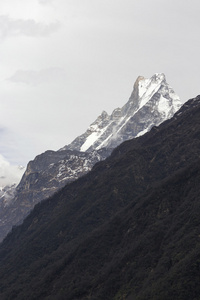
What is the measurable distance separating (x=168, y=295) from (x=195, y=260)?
18.8 metres

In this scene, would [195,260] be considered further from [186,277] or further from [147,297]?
[147,297]

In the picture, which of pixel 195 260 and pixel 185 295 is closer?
pixel 185 295

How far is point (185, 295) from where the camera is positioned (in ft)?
607

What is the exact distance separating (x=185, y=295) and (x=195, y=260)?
18.0 m

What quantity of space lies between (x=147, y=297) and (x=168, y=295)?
27.8 ft

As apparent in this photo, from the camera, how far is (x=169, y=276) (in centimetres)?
19900

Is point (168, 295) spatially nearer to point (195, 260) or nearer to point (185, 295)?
point (185, 295)

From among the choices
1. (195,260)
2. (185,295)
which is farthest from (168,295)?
(195,260)

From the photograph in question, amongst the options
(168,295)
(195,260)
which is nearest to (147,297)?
(168,295)

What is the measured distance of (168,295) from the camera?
189 meters

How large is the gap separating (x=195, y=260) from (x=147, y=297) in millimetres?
23407

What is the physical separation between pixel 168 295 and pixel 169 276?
36.7 ft

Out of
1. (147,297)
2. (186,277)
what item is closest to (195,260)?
(186,277)

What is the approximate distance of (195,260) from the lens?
7844 inches
